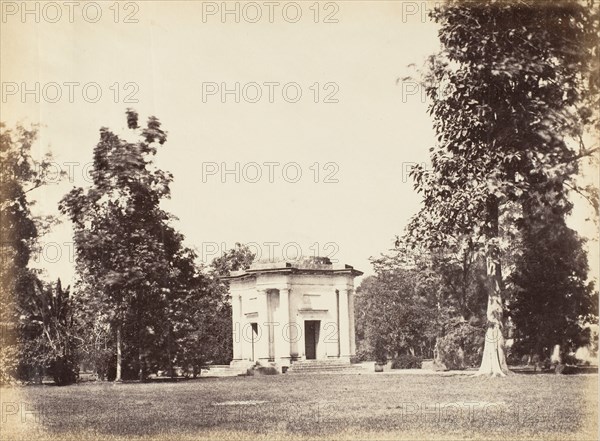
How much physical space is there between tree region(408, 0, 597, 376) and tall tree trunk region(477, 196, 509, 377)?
0.08 ft

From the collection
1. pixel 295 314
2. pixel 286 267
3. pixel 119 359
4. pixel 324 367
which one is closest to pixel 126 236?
pixel 119 359

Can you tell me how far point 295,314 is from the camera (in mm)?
28984

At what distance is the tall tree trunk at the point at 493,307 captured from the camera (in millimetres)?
16078

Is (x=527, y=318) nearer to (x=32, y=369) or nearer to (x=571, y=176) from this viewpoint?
(x=571, y=176)

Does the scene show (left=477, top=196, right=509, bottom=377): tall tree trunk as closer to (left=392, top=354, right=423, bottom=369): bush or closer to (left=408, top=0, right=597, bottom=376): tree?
(left=408, top=0, right=597, bottom=376): tree

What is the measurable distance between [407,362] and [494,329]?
1439 centimetres

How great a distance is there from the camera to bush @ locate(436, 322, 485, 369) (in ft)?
69.1

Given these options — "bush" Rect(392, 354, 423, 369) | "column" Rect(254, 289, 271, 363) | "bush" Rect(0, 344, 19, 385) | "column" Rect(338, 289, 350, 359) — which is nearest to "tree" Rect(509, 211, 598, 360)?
"column" Rect(338, 289, 350, 359)

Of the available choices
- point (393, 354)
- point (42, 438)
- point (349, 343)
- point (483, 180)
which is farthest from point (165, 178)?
point (393, 354)

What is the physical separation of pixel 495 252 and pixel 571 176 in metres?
2.41

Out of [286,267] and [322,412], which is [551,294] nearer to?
[322,412]

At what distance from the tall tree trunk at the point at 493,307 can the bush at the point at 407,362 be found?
13.1 metres

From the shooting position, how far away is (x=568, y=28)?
13.5m

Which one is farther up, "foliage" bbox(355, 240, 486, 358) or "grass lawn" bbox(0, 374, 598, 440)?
"foliage" bbox(355, 240, 486, 358)
